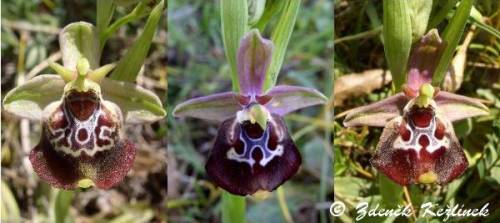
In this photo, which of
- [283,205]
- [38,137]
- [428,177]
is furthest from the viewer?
[283,205]

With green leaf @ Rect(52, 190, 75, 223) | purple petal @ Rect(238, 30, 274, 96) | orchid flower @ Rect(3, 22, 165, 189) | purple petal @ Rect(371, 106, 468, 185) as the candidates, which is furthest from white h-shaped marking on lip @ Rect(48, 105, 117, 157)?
purple petal @ Rect(371, 106, 468, 185)

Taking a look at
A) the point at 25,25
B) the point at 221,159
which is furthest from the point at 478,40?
the point at 25,25

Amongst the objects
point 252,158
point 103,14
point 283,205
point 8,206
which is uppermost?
point 103,14

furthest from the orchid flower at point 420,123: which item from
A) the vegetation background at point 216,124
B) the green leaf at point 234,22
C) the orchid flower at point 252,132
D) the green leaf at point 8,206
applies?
Answer: the green leaf at point 8,206

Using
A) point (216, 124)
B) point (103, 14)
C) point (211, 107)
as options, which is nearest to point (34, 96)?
point (103, 14)

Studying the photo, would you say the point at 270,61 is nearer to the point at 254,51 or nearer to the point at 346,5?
the point at 254,51

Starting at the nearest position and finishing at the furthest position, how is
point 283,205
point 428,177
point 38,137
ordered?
point 428,177 < point 38,137 < point 283,205

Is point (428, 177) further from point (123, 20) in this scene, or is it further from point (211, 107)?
point (123, 20)
